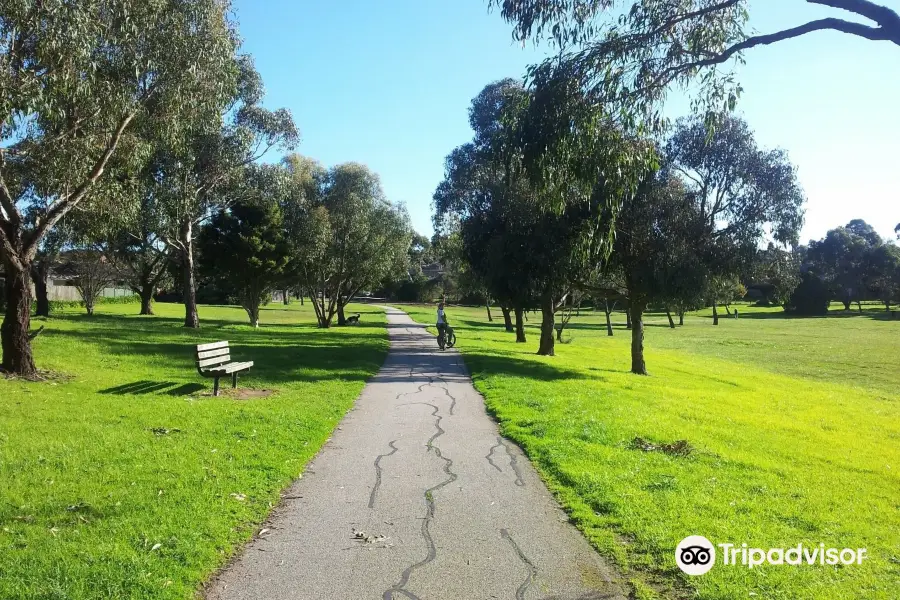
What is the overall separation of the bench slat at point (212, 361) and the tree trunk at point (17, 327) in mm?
Result: 3165

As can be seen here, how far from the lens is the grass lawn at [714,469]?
174 inches

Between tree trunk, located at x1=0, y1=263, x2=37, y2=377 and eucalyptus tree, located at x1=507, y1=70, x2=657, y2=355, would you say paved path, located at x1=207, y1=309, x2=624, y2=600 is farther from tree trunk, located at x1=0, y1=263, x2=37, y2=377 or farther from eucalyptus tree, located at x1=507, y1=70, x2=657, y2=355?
tree trunk, located at x1=0, y1=263, x2=37, y2=377

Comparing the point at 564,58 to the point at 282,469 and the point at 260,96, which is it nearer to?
the point at 282,469

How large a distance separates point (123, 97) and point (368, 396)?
7.38 metres

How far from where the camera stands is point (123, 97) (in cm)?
1230

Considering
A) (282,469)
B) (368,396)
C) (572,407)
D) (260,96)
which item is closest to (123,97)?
(368,396)

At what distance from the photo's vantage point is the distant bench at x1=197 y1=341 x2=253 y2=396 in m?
10.8

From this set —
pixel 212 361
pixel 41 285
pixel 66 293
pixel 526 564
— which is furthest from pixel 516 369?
pixel 66 293

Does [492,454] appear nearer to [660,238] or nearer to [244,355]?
[244,355]

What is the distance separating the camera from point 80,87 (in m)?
10.8

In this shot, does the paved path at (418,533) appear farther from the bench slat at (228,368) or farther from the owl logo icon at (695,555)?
the bench slat at (228,368)

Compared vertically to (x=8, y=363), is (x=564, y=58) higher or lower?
higher

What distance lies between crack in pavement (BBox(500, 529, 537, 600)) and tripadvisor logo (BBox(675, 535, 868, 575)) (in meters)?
1.02

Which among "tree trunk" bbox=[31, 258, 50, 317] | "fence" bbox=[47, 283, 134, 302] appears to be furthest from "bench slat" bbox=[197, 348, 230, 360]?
"fence" bbox=[47, 283, 134, 302]
